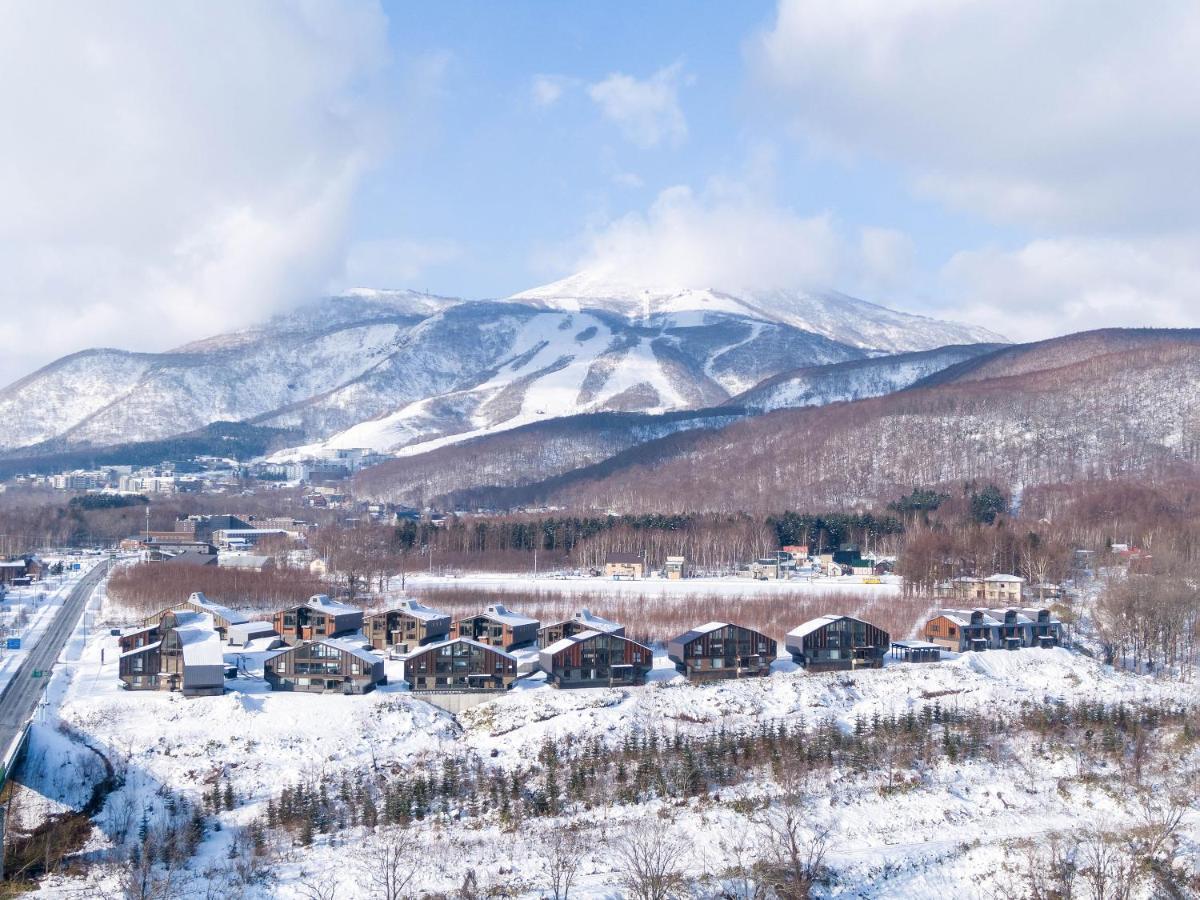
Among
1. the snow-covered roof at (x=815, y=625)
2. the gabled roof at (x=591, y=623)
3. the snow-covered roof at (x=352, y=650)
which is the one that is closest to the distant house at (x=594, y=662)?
the gabled roof at (x=591, y=623)

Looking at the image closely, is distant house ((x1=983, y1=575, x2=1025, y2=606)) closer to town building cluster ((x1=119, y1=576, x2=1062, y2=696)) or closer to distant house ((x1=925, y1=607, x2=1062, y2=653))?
town building cluster ((x1=119, y1=576, x2=1062, y2=696))

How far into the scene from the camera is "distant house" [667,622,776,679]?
38406 mm

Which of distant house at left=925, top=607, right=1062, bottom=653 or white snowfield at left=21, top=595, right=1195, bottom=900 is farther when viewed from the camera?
distant house at left=925, top=607, right=1062, bottom=653

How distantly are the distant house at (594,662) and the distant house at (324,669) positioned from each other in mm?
6052

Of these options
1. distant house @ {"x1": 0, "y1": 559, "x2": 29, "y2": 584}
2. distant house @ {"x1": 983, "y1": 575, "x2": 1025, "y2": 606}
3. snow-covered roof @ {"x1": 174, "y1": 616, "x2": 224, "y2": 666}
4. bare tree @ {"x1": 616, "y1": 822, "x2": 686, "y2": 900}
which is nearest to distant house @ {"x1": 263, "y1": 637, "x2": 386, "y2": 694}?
snow-covered roof @ {"x1": 174, "y1": 616, "x2": 224, "y2": 666}

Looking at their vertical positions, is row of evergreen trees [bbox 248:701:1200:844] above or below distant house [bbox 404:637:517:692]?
below

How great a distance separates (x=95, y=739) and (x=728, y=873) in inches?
721

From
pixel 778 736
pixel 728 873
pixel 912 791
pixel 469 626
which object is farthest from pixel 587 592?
pixel 728 873

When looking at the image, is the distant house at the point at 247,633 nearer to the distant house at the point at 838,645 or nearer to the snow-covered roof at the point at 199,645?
the snow-covered roof at the point at 199,645

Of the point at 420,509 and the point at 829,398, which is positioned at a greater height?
the point at 829,398

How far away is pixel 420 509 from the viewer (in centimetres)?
11581

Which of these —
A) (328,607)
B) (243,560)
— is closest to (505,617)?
(328,607)

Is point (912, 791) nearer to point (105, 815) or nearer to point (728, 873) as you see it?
point (728, 873)

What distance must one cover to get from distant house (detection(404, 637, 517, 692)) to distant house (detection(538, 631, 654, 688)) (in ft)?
6.48
